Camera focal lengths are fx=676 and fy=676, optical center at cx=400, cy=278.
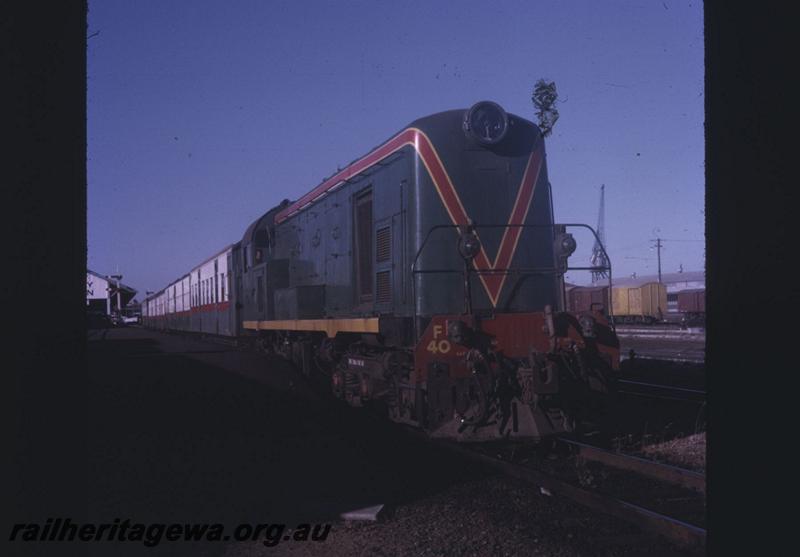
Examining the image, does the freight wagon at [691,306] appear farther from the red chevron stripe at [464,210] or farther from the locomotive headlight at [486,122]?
the locomotive headlight at [486,122]

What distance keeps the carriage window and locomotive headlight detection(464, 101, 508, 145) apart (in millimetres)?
2118

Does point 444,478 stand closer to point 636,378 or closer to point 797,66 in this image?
point 797,66

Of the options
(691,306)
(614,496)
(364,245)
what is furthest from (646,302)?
(614,496)

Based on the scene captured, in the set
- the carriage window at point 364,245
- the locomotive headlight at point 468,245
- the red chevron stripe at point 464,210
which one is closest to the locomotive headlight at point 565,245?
the red chevron stripe at point 464,210

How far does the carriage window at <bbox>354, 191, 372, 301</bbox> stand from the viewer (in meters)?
9.78

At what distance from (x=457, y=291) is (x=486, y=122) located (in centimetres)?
212

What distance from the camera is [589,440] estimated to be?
811 centimetres

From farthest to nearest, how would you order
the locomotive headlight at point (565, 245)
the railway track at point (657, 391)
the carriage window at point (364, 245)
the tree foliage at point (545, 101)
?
the tree foliage at point (545, 101) < the railway track at point (657, 391) < the carriage window at point (364, 245) < the locomotive headlight at point (565, 245)

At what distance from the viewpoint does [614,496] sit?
5.46m

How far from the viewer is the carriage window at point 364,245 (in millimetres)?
9781

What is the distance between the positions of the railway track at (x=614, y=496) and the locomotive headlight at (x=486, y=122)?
3.68m

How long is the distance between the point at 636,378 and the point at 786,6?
13.2 metres

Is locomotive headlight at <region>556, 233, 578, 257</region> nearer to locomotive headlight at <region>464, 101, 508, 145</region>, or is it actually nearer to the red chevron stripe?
the red chevron stripe

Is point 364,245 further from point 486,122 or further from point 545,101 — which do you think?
point 545,101
